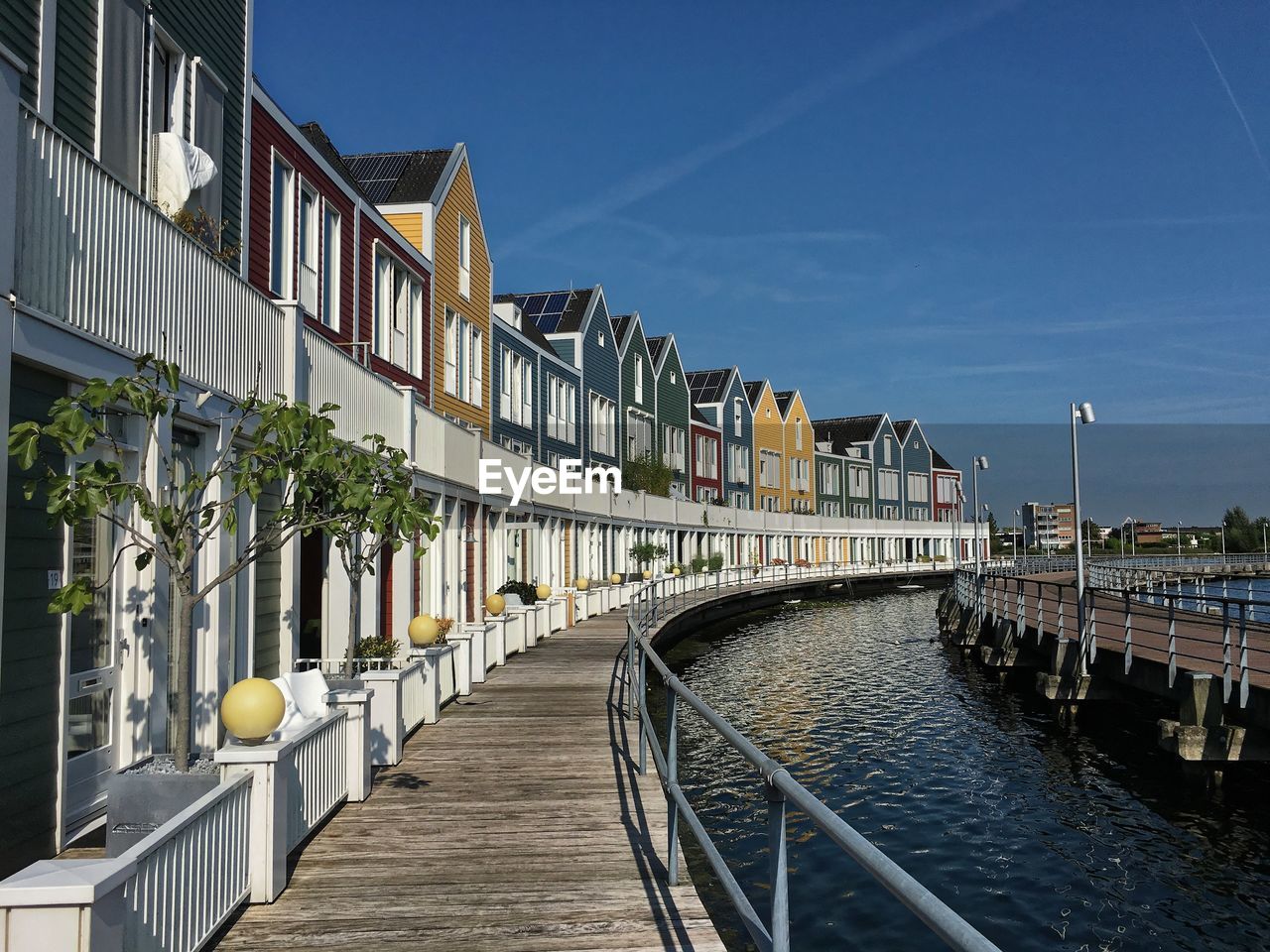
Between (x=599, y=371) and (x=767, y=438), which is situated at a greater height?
(x=599, y=371)

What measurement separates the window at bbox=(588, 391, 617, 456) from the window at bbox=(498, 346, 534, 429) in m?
7.97

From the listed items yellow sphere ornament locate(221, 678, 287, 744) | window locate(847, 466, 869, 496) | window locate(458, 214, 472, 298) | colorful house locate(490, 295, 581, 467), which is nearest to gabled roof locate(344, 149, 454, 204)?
window locate(458, 214, 472, 298)

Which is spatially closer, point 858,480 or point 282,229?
point 282,229

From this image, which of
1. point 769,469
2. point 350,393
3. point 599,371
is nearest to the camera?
point 350,393

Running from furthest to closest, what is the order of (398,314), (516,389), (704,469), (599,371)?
(704,469)
(599,371)
(516,389)
(398,314)

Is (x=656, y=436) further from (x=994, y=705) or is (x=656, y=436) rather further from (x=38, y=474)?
(x=38, y=474)

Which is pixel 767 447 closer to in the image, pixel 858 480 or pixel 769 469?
pixel 769 469

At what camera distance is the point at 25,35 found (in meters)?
9.21

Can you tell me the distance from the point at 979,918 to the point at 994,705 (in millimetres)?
13594

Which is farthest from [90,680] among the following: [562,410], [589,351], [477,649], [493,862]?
[589,351]

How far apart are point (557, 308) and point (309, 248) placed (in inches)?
970

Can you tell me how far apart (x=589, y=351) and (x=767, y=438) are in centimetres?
3032

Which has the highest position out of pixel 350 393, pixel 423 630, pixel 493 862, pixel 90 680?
pixel 350 393

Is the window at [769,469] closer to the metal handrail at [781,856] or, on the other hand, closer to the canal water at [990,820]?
the canal water at [990,820]
